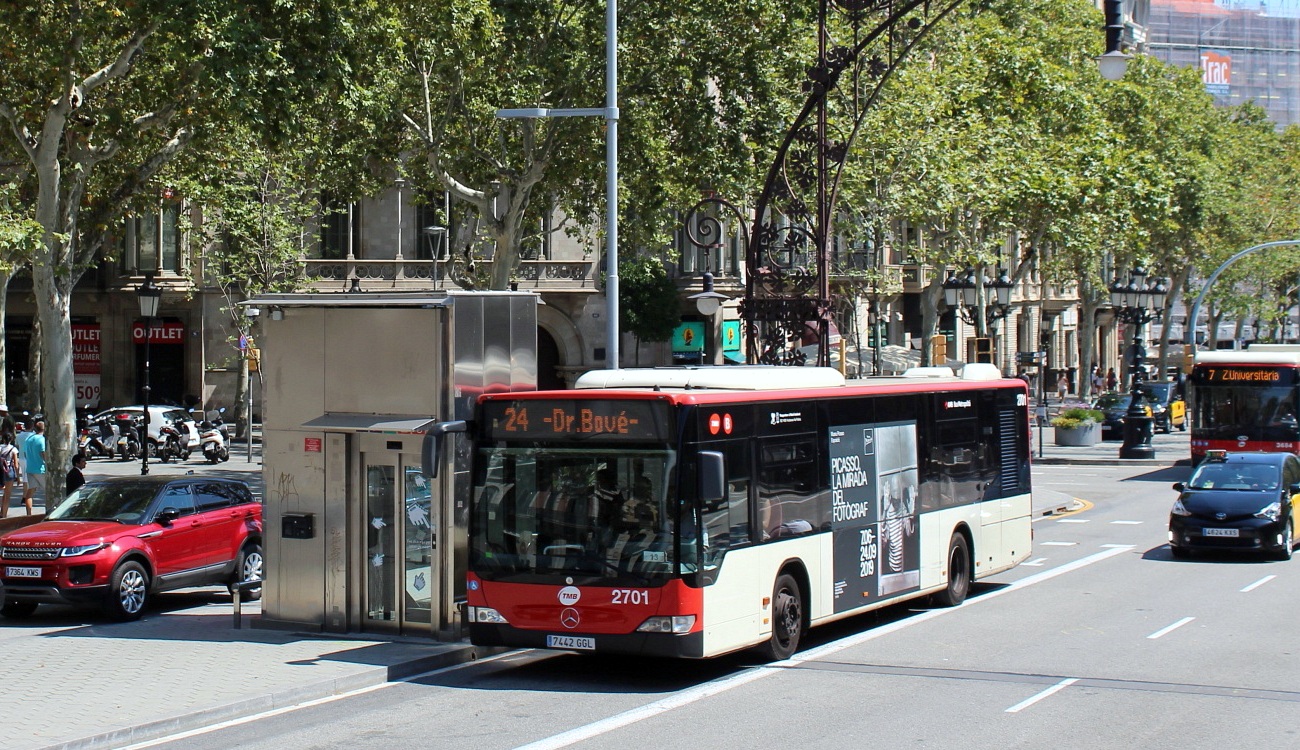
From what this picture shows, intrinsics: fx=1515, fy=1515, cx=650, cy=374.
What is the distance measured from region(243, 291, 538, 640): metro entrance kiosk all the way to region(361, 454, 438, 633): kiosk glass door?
1 centimetres

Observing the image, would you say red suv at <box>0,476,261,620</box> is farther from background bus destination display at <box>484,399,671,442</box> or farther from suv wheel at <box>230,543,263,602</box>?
background bus destination display at <box>484,399,671,442</box>

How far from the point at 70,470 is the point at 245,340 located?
21.4 meters

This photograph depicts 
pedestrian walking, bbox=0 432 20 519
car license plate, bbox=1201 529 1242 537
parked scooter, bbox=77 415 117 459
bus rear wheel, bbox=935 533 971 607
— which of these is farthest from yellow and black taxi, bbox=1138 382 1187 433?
pedestrian walking, bbox=0 432 20 519

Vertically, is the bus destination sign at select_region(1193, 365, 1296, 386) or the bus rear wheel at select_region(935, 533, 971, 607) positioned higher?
the bus destination sign at select_region(1193, 365, 1296, 386)

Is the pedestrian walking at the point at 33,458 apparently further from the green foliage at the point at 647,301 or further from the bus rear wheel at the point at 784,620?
the green foliage at the point at 647,301

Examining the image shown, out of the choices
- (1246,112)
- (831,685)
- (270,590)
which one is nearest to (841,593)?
(831,685)

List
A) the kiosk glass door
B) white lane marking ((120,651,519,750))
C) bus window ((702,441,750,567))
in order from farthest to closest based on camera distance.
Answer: the kiosk glass door < bus window ((702,441,750,567)) < white lane marking ((120,651,519,750))

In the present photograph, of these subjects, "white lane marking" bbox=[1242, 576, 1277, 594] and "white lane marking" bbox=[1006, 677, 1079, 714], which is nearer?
"white lane marking" bbox=[1006, 677, 1079, 714]

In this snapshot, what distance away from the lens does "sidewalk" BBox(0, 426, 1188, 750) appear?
11.3m

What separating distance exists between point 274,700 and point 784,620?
4.70 meters

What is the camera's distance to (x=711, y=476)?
12.4 m

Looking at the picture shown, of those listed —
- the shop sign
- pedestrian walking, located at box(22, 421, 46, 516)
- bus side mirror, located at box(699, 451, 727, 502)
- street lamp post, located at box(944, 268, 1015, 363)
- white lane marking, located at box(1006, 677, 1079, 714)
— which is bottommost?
white lane marking, located at box(1006, 677, 1079, 714)

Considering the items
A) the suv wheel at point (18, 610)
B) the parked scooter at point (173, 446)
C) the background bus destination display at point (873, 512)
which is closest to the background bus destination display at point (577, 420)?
the background bus destination display at point (873, 512)

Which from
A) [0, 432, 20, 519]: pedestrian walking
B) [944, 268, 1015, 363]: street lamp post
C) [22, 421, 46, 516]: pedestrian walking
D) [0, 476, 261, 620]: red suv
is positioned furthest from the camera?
[944, 268, 1015, 363]: street lamp post
